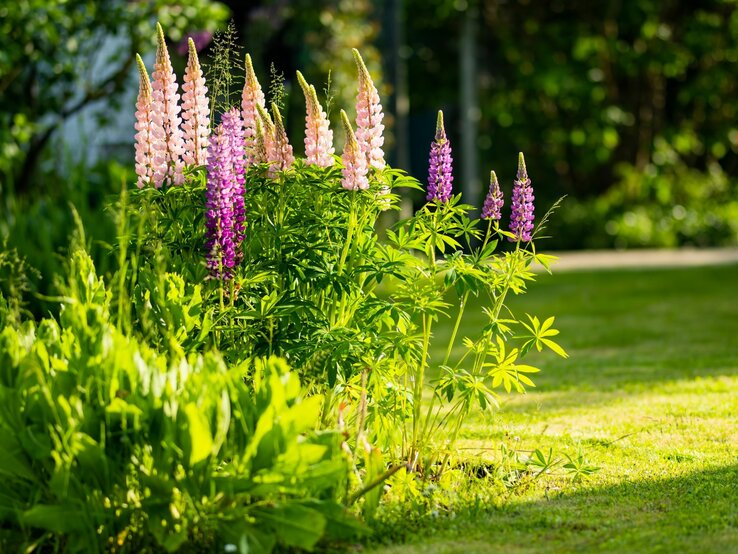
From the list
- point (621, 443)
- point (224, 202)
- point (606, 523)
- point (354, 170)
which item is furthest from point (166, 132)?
point (621, 443)

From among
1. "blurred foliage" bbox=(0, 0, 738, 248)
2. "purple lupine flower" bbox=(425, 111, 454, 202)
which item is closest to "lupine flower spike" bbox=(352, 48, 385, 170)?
"purple lupine flower" bbox=(425, 111, 454, 202)

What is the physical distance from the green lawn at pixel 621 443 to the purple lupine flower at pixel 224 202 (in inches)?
33.5

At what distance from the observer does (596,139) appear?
12.8 meters

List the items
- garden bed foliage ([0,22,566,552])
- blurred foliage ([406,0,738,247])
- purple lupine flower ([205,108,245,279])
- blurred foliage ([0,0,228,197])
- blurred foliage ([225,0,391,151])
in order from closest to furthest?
garden bed foliage ([0,22,566,552]) < purple lupine flower ([205,108,245,279]) < blurred foliage ([0,0,228,197]) < blurred foliage ([225,0,391,151]) < blurred foliage ([406,0,738,247])

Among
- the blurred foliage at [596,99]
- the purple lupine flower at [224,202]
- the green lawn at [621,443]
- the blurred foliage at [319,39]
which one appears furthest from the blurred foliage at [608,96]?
the purple lupine flower at [224,202]

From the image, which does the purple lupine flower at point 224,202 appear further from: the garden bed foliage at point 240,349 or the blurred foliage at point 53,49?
the blurred foliage at point 53,49

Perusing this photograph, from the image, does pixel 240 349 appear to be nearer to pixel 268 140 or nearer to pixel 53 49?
pixel 268 140

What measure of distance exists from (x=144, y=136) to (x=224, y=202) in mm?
437

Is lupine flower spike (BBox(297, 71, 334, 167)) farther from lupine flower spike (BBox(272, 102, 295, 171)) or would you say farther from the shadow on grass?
the shadow on grass

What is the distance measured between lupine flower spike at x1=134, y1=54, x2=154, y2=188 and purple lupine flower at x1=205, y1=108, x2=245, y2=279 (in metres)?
0.29

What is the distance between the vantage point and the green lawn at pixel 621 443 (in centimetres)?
289

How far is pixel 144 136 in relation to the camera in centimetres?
329

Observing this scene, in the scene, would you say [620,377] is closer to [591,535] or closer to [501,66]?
[591,535]

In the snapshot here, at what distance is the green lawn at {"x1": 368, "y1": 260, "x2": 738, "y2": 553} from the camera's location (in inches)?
114
